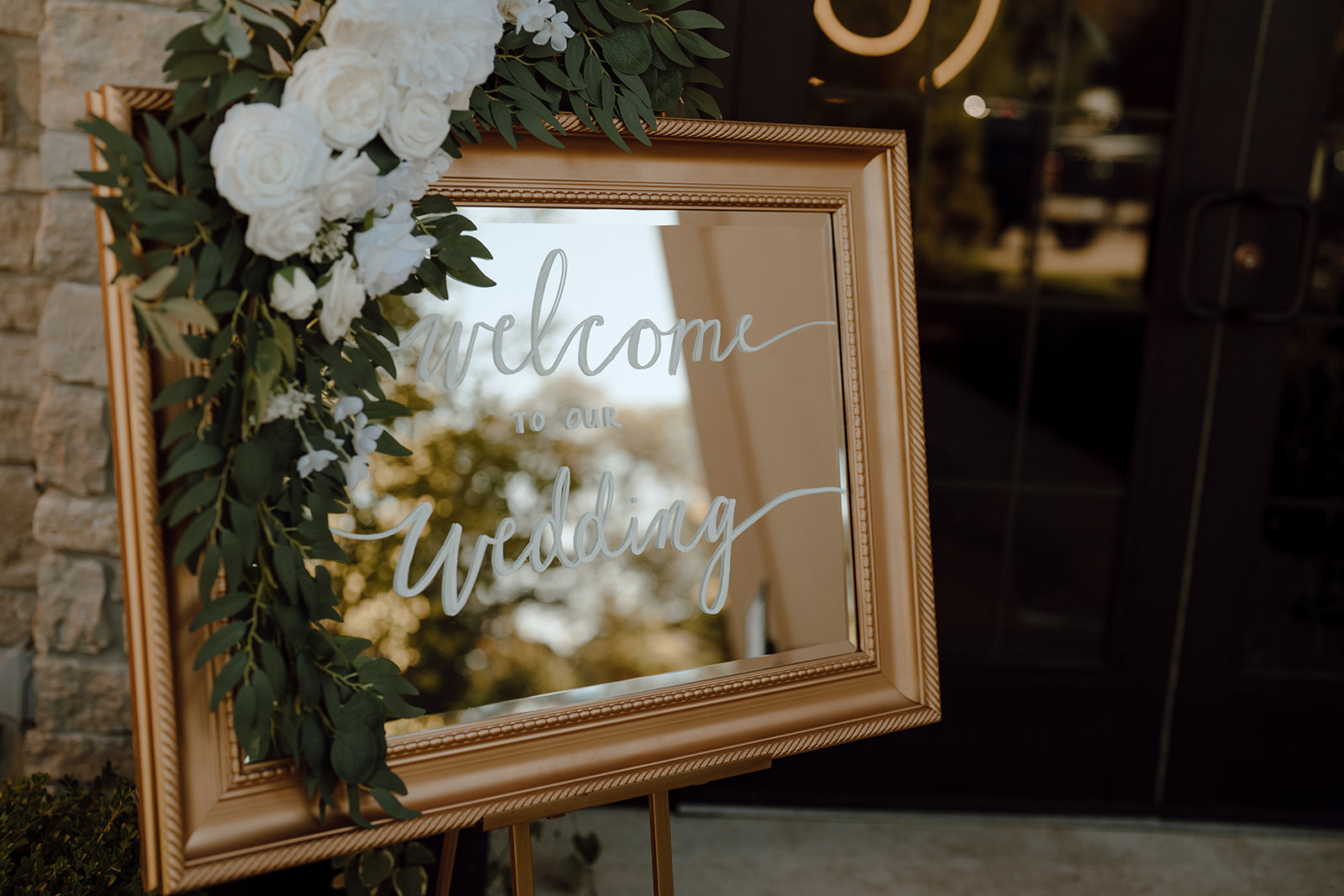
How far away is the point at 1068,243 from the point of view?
5.78ft

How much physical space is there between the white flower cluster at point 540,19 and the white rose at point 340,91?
0.20 meters

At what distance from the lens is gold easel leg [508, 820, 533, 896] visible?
949 millimetres

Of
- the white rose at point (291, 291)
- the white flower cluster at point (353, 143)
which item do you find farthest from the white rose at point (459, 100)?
the white rose at point (291, 291)

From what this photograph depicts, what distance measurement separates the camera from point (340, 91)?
723 millimetres

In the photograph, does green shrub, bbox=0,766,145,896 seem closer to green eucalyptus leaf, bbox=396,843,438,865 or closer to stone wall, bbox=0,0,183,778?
stone wall, bbox=0,0,183,778

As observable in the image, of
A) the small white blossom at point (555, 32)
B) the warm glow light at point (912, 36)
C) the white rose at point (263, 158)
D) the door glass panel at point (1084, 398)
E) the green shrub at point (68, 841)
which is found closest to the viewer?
the white rose at point (263, 158)

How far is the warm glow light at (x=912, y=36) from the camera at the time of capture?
1.60 meters

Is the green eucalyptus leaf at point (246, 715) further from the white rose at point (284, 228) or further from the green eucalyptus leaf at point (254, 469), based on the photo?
the white rose at point (284, 228)

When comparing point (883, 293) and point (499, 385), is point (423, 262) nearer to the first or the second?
point (499, 385)

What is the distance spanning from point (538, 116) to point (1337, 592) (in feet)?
6.13

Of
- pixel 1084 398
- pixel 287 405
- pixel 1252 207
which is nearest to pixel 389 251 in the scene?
pixel 287 405

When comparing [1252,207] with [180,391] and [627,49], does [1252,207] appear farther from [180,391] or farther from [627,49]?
[180,391]

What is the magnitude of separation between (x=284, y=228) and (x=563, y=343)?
30cm

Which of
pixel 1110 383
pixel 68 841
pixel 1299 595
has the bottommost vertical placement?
pixel 1299 595
